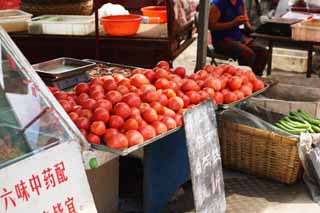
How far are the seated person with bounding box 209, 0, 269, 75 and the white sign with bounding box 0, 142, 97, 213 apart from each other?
155 inches

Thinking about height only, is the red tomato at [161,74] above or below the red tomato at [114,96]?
above

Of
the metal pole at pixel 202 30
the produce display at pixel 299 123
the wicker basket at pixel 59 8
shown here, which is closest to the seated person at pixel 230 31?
the wicker basket at pixel 59 8

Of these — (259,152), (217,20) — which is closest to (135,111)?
(259,152)

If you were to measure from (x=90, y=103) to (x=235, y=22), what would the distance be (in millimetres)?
3421

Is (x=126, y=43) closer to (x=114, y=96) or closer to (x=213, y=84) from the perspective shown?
(x=213, y=84)

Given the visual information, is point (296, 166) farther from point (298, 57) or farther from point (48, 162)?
point (298, 57)

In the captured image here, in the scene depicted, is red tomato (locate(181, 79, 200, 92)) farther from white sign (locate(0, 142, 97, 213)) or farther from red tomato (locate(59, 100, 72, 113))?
white sign (locate(0, 142, 97, 213))

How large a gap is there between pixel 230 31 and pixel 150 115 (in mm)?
3458

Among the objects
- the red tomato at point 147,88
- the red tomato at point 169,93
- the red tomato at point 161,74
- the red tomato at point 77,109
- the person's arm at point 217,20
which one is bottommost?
the red tomato at point 77,109

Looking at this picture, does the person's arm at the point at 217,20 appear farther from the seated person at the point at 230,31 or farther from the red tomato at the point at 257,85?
the red tomato at the point at 257,85

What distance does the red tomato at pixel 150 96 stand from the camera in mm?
3158

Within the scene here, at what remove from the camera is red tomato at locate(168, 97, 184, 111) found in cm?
315

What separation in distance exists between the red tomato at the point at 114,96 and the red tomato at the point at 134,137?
1.22 feet

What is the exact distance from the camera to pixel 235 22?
19.6ft
